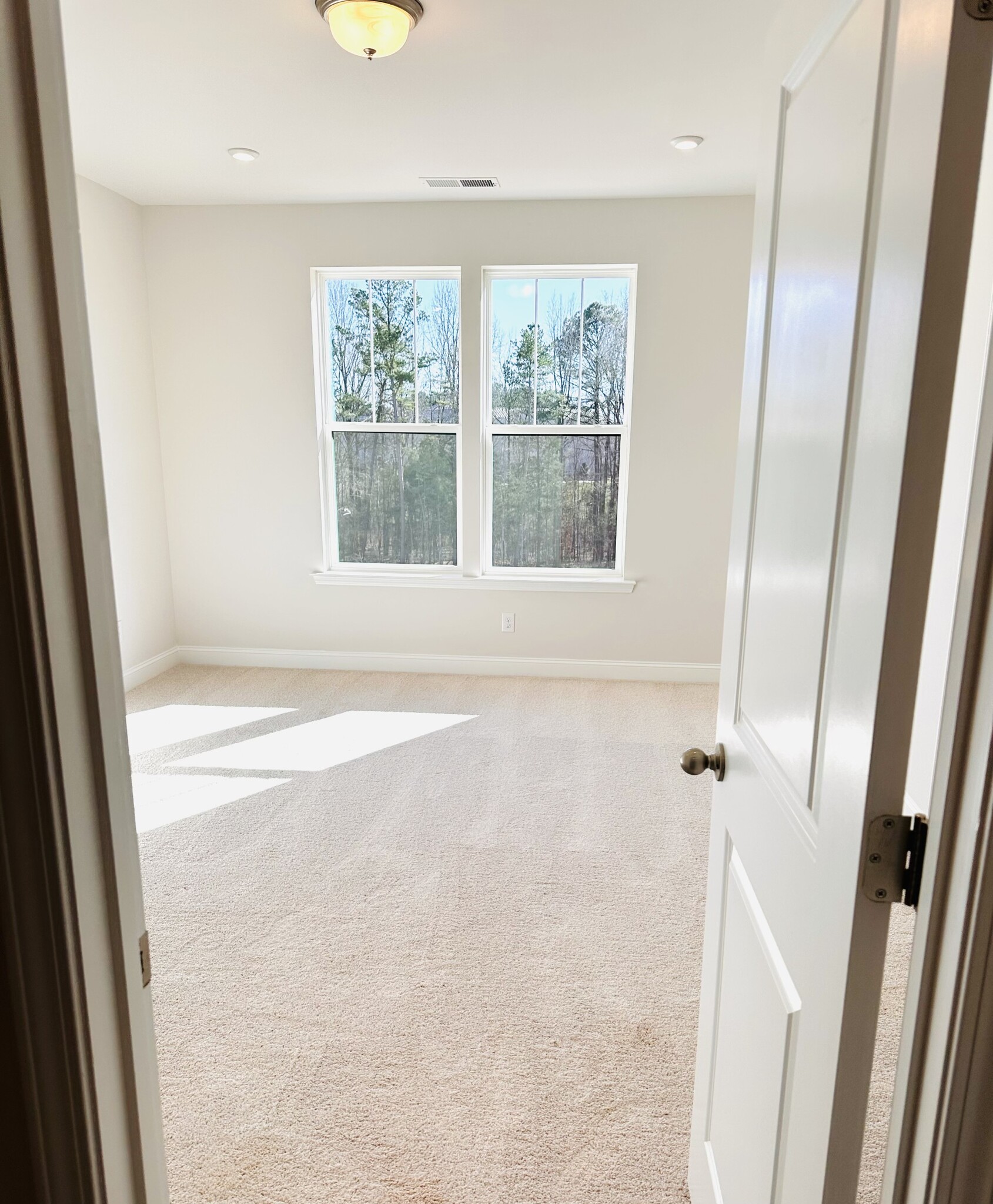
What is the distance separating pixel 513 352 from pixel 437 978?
338 cm

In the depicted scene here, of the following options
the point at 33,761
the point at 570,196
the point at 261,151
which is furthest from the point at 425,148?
the point at 33,761

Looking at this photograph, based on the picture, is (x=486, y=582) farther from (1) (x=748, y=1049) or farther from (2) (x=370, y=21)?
(1) (x=748, y=1049)

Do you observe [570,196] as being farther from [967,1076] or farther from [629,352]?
[967,1076]

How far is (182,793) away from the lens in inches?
126

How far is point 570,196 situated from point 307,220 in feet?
4.77

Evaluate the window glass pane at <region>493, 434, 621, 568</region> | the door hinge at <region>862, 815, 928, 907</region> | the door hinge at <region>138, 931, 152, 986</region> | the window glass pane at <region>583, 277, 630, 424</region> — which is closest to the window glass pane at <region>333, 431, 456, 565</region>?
the window glass pane at <region>493, 434, 621, 568</region>

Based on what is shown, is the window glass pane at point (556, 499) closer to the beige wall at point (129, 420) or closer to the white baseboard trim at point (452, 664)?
the white baseboard trim at point (452, 664)

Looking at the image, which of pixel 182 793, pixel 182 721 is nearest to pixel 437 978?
pixel 182 793

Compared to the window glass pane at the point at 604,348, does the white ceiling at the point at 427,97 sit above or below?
above

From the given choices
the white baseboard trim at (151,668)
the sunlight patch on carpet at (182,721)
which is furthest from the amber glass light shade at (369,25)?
the white baseboard trim at (151,668)

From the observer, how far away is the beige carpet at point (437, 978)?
1.60 m

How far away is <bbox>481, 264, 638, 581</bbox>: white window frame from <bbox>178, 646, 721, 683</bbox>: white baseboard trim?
20.5 inches

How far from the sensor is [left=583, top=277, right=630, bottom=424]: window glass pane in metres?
4.33

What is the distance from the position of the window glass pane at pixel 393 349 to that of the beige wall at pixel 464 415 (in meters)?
0.17
